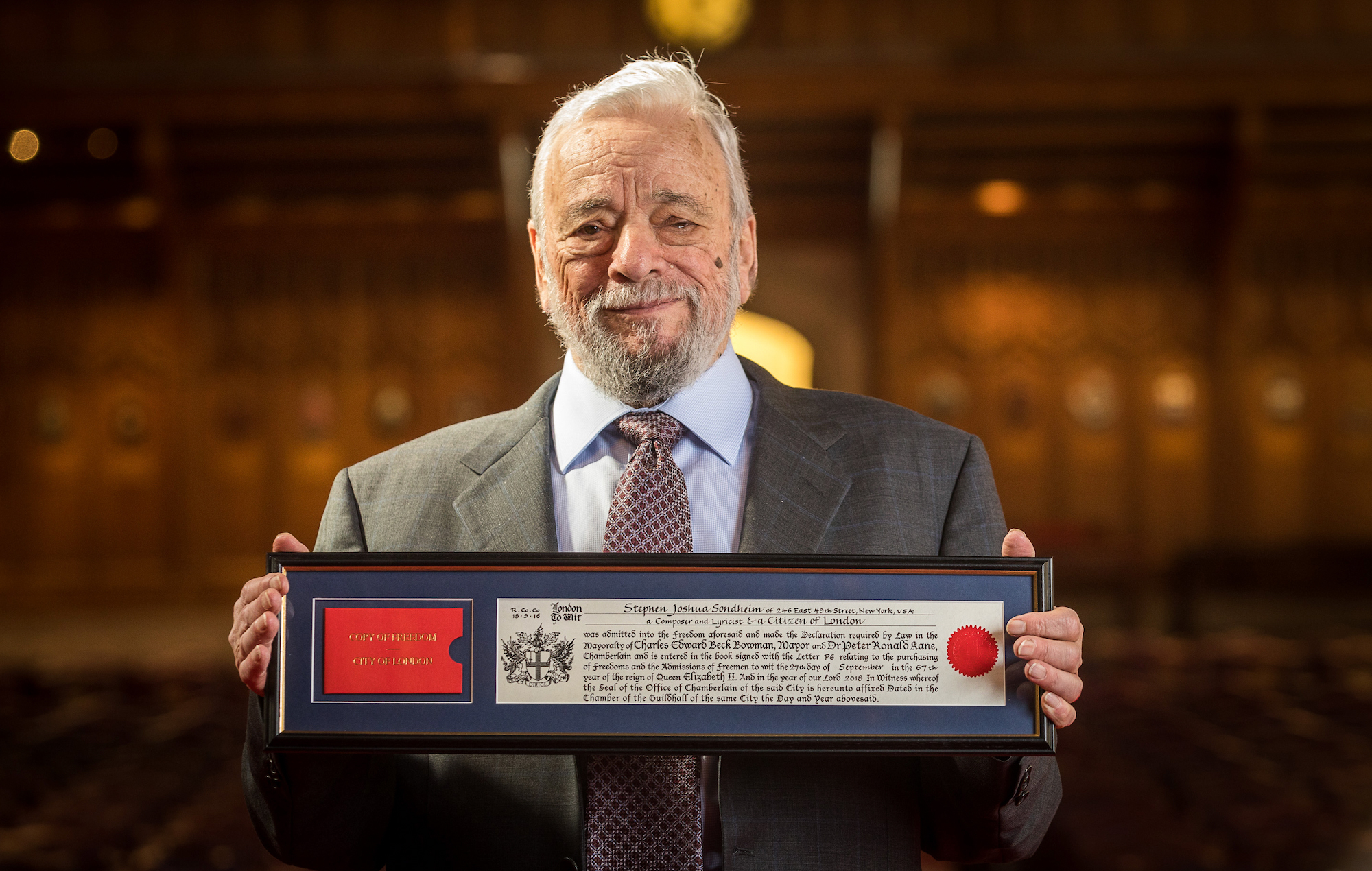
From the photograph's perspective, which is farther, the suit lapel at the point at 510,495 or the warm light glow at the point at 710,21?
the warm light glow at the point at 710,21

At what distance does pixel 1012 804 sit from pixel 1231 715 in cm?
507

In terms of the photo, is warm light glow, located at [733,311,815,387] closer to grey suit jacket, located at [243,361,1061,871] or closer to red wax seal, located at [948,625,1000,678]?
grey suit jacket, located at [243,361,1061,871]

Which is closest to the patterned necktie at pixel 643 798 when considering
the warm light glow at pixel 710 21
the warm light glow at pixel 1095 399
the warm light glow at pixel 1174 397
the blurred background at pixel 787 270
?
the blurred background at pixel 787 270

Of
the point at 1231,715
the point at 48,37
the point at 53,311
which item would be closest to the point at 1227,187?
the point at 1231,715

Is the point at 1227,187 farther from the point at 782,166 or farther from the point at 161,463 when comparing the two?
the point at 161,463

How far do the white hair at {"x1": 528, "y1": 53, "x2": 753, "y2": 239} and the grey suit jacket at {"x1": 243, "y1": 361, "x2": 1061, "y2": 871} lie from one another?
0.30m

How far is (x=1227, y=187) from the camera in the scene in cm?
A: 873

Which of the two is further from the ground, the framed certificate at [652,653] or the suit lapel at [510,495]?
the suit lapel at [510,495]

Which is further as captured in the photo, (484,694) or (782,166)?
(782,166)

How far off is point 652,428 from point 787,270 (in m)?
7.82

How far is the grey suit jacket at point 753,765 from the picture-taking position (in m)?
1.24

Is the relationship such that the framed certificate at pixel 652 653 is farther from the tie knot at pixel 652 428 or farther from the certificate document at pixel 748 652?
the tie knot at pixel 652 428

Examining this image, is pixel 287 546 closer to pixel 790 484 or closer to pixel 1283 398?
pixel 790 484

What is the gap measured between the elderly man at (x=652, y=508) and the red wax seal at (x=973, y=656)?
6cm
